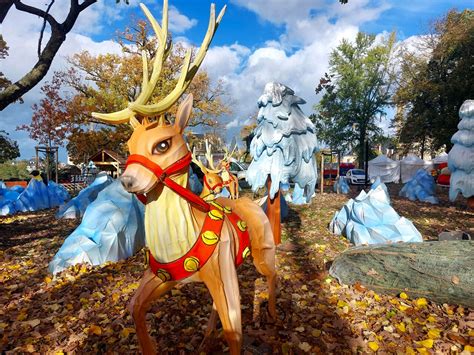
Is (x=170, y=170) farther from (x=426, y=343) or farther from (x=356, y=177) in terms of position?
(x=356, y=177)

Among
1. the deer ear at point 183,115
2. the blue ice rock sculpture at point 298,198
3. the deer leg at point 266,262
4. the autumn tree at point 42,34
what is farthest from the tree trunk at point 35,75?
the blue ice rock sculpture at point 298,198

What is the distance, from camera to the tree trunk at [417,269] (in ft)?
12.3

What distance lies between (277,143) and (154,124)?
15.9 feet

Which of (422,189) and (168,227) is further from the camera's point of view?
(422,189)

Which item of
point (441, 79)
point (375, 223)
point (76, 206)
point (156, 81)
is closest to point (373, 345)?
point (156, 81)

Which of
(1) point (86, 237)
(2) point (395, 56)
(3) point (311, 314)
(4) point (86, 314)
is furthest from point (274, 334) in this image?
(2) point (395, 56)

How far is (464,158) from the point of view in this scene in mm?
9508

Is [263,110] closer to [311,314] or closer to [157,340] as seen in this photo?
[311,314]

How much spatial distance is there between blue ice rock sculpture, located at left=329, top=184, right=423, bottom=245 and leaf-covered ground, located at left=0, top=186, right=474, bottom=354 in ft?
4.12

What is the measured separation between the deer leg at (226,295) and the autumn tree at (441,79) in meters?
22.8

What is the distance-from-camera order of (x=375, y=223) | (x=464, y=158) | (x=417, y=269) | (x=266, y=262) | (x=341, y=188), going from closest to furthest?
(x=266, y=262), (x=417, y=269), (x=375, y=223), (x=464, y=158), (x=341, y=188)

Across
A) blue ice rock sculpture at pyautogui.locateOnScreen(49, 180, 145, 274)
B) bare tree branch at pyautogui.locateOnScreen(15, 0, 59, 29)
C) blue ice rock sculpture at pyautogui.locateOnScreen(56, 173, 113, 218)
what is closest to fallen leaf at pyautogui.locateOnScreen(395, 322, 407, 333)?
blue ice rock sculpture at pyautogui.locateOnScreen(49, 180, 145, 274)

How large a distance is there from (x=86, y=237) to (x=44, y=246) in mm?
2009

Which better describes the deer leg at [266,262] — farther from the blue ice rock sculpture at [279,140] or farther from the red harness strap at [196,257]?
the blue ice rock sculpture at [279,140]
